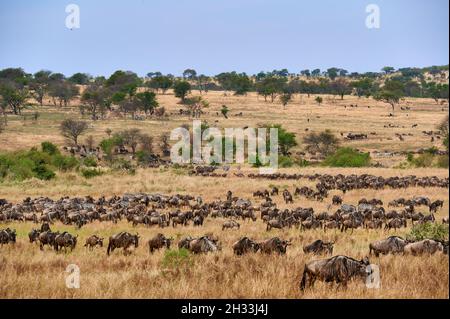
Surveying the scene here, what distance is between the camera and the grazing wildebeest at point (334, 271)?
9.27 meters

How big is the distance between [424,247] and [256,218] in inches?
519

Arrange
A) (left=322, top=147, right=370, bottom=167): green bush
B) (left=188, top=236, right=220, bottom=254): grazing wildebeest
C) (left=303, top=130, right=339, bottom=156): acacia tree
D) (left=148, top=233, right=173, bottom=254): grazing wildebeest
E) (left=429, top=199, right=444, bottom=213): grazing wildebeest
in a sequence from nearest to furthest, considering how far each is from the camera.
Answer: (left=188, top=236, right=220, bottom=254): grazing wildebeest < (left=148, top=233, right=173, bottom=254): grazing wildebeest < (left=429, top=199, right=444, bottom=213): grazing wildebeest < (left=322, top=147, right=370, bottom=167): green bush < (left=303, top=130, right=339, bottom=156): acacia tree

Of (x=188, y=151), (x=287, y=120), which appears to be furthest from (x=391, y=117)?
(x=188, y=151)

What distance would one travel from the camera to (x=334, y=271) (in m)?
9.37

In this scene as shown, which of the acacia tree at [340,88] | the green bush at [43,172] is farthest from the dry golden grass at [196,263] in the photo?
the acacia tree at [340,88]

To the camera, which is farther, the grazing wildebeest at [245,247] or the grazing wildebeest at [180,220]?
the grazing wildebeest at [180,220]

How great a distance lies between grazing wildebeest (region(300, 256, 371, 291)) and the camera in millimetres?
9266

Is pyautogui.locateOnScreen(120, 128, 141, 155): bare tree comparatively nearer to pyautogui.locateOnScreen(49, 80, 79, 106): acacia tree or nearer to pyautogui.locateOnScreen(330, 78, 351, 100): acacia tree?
pyautogui.locateOnScreen(49, 80, 79, 106): acacia tree

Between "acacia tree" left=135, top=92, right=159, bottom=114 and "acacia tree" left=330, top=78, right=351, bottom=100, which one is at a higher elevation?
"acacia tree" left=330, top=78, right=351, bottom=100

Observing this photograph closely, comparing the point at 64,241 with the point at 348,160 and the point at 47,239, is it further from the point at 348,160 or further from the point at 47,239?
the point at 348,160

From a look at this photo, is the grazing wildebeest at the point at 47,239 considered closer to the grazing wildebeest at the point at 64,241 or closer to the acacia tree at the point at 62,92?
the grazing wildebeest at the point at 64,241

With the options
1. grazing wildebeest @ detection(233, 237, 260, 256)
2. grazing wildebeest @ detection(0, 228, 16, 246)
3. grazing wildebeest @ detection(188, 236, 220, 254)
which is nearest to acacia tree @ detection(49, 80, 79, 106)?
grazing wildebeest @ detection(0, 228, 16, 246)

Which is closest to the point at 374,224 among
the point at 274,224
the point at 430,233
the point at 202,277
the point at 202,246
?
the point at 274,224

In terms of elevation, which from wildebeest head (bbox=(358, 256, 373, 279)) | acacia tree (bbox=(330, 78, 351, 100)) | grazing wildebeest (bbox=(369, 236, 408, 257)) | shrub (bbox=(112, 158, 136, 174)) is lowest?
shrub (bbox=(112, 158, 136, 174))
